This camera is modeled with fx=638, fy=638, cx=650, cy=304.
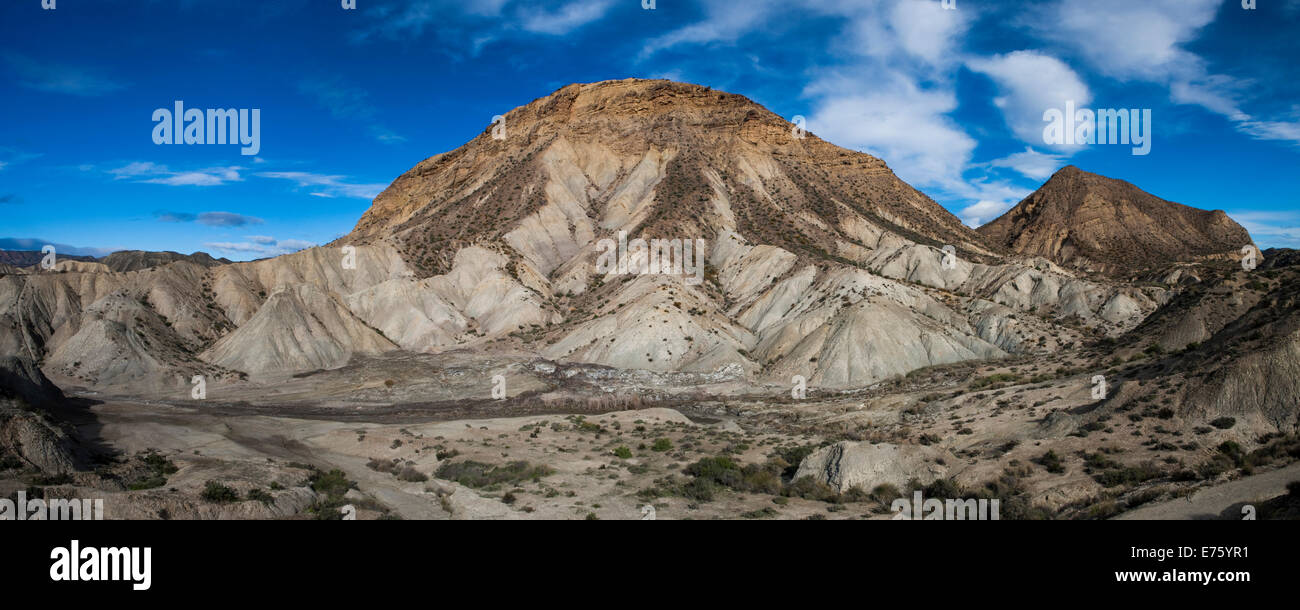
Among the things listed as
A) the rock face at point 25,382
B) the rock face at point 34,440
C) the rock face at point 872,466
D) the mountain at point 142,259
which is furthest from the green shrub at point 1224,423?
the mountain at point 142,259

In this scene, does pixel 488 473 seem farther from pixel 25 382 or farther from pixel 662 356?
pixel 662 356

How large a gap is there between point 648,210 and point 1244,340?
59.5 metres

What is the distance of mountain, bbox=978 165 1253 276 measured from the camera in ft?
324

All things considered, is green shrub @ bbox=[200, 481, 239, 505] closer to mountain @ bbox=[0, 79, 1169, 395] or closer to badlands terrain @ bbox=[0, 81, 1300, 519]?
badlands terrain @ bbox=[0, 81, 1300, 519]

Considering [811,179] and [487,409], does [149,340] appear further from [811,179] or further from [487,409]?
[811,179]

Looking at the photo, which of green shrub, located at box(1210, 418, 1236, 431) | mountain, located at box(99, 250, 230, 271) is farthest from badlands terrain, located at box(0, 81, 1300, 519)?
mountain, located at box(99, 250, 230, 271)

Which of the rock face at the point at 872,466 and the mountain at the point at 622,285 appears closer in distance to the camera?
the rock face at the point at 872,466

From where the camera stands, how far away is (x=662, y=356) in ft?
161

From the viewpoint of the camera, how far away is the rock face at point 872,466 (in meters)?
18.9

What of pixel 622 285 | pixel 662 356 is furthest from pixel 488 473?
pixel 622 285

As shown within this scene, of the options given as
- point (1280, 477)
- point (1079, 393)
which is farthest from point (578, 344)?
point (1280, 477)

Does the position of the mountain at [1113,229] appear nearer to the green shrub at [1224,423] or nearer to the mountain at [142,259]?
the green shrub at [1224,423]

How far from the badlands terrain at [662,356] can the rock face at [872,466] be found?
0.09 meters

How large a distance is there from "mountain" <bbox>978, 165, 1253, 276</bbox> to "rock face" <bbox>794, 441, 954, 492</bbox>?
309 ft
